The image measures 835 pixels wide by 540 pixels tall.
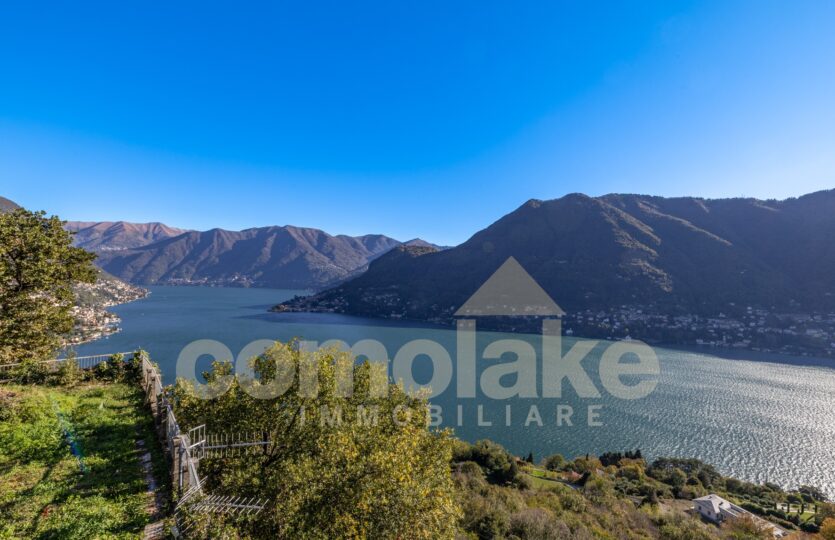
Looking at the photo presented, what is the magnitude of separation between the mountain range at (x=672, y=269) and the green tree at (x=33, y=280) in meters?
140

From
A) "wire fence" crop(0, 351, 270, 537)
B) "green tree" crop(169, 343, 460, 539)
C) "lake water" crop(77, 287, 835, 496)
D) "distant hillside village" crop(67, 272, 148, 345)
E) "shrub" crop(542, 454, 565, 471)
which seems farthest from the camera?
"distant hillside village" crop(67, 272, 148, 345)

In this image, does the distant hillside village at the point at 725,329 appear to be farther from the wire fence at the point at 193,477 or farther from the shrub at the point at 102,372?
the wire fence at the point at 193,477

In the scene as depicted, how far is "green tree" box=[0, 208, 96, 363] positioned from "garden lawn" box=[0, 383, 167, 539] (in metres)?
2.47

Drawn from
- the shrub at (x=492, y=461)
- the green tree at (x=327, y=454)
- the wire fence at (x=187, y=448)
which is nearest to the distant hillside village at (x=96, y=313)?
the wire fence at (x=187, y=448)

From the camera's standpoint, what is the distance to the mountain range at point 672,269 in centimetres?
14250

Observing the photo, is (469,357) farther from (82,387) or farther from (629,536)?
(82,387)

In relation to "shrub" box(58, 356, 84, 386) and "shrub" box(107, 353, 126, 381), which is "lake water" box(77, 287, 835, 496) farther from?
"shrub" box(58, 356, 84, 386)

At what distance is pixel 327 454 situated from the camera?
398 inches

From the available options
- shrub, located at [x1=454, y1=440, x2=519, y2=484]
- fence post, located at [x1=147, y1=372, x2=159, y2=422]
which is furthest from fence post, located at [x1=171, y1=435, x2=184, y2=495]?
shrub, located at [x1=454, y1=440, x2=519, y2=484]

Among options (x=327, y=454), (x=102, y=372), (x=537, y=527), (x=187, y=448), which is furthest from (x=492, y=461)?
(x=187, y=448)

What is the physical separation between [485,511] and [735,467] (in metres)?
41.3

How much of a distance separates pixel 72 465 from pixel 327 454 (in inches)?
252

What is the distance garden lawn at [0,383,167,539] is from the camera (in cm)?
695

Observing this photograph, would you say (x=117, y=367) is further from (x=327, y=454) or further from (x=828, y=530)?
(x=828, y=530)
